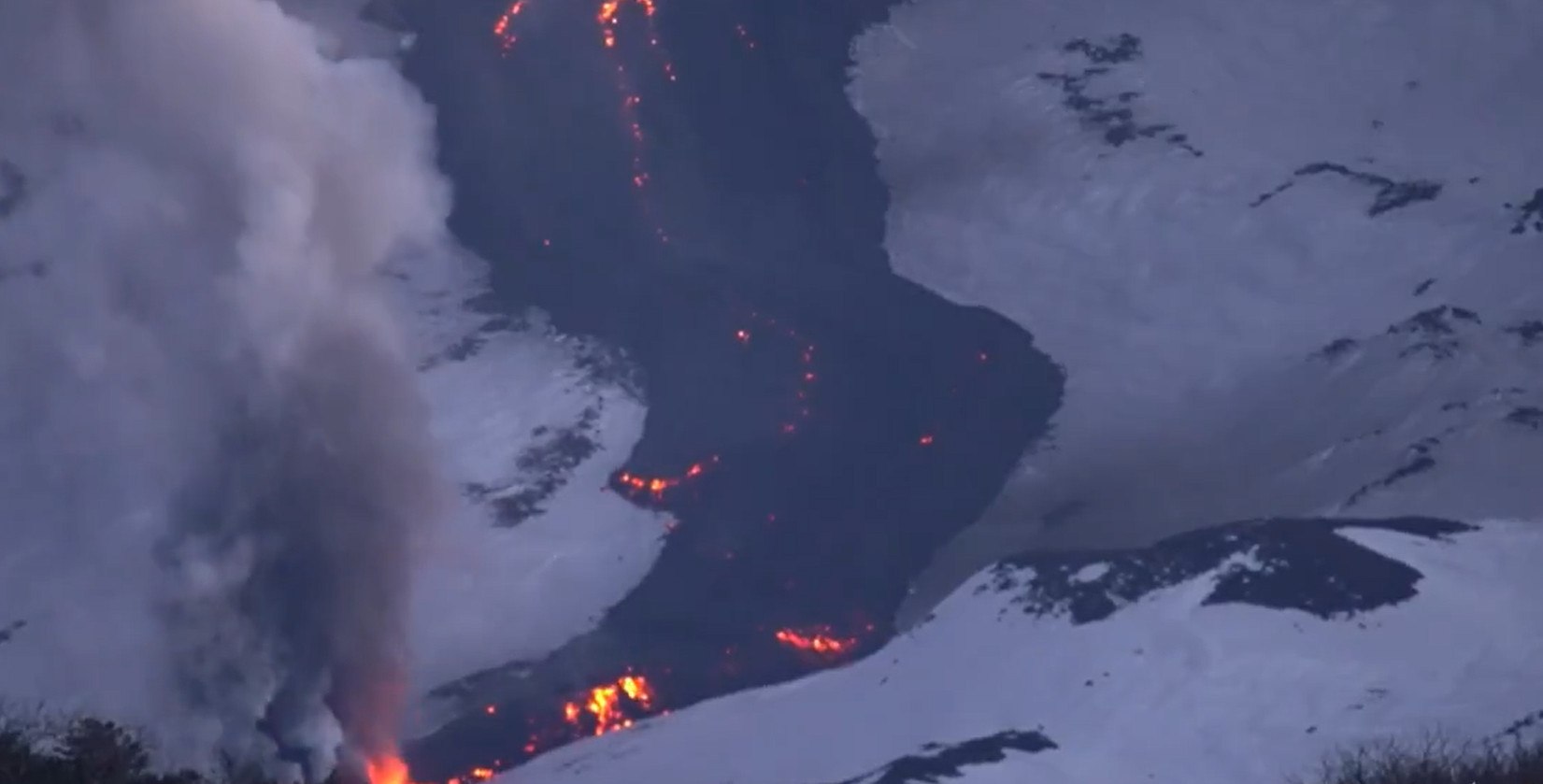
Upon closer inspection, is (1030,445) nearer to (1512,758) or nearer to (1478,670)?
(1478,670)

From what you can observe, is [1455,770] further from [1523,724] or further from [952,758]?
[952,758]

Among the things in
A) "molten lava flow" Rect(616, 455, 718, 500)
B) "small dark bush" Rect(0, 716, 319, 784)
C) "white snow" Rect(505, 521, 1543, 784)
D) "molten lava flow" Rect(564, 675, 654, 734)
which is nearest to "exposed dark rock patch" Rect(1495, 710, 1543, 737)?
"white snow" Rect(505, 521, 1543, 784)

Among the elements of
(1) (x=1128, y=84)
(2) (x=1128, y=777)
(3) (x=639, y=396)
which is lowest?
(2) (x=1128, y=777)

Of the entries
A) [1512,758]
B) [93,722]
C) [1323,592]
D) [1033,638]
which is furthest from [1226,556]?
[93,722]

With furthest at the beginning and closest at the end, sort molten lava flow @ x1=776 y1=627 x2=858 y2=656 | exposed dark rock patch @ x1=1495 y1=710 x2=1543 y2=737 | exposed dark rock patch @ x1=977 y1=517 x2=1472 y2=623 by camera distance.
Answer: molten lava flow @ x1=776 y1=627 x2=858 y2=656 → exposed dark rock patch @ x1=977 y1=517 x2=1472 y2=623 → exposed dark rock patch @ x1=1495 y1=710 x2=1543 y2=737

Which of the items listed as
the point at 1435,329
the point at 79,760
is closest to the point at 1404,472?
the point at 1435,329

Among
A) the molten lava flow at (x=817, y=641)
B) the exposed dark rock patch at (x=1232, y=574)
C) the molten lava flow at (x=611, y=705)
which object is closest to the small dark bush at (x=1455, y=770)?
the exposed dark rock patch at (x=1232, y=574)

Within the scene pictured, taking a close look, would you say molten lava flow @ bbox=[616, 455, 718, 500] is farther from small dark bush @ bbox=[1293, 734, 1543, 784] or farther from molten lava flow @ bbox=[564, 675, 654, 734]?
small dark bush @ bbox=[1293, 734, 1543, 784]

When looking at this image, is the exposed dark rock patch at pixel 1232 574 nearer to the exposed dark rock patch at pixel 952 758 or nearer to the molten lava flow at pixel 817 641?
the molten lava flow at pixel 817 641
